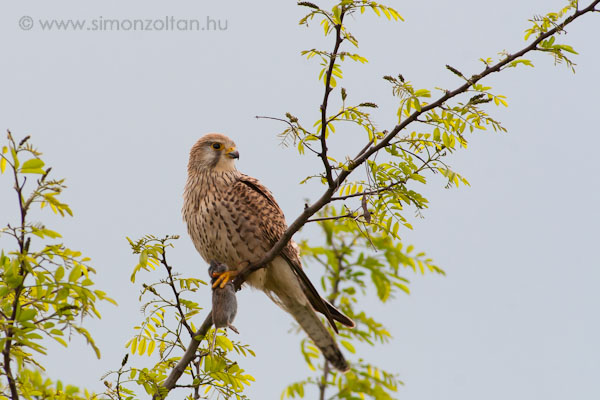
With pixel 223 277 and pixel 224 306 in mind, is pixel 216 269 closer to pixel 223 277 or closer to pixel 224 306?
pixel 223 277

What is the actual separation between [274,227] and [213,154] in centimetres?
66

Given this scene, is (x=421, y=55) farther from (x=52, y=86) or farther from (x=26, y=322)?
(x=26, y=322)

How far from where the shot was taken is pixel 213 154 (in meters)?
5.35

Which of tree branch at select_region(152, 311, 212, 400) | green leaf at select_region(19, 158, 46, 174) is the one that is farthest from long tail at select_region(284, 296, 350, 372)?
green leaf at select_region(19, 158, 46, 174)

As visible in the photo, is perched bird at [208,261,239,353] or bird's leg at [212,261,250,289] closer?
perched bird at [208,261,239,353]

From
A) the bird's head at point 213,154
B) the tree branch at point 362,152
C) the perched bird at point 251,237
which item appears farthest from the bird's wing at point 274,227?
the tree branch at point 362,152

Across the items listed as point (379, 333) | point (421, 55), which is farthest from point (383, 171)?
point (421, 55)

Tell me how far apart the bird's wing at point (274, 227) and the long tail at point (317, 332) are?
0.25 ft

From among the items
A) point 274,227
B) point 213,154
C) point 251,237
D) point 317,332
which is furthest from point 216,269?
point 213,154

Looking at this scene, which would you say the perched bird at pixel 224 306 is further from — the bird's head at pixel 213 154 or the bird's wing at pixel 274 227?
the bird's head at pixel 213 154

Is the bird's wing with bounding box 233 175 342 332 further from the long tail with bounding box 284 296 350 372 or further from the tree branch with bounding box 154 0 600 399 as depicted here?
the tree branch with bounding box 154 0 600 399

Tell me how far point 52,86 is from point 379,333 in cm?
15255

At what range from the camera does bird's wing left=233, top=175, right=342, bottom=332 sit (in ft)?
16.0

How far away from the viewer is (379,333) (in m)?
6.36
